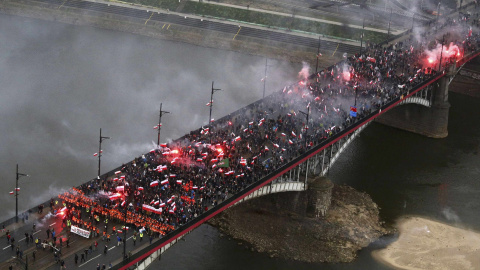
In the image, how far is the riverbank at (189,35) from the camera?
595 feet

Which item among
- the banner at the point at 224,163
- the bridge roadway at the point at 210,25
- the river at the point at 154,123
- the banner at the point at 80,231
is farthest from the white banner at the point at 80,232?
the bridge roadway at the point at 210,25

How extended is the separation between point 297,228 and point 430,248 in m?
15.7

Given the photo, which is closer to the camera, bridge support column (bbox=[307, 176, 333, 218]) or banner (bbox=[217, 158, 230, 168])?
banner (bbox=[217, 158, 230, 168])

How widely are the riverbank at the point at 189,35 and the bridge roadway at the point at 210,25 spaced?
108cm

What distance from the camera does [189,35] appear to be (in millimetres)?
188750

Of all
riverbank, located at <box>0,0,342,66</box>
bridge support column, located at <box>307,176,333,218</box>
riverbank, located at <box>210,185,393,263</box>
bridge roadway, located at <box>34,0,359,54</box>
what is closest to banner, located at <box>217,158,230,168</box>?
riverbank, located at <box>210,185,393,263</box>

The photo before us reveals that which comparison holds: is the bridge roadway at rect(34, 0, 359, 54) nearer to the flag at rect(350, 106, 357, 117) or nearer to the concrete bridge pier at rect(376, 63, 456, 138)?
the concrete bridge pier at rect(376, 63, 456, 138)

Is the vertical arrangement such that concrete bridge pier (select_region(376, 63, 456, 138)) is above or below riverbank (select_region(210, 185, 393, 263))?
above

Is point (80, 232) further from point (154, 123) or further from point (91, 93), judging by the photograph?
point (91, 93)

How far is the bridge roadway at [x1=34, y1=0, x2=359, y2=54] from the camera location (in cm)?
18238

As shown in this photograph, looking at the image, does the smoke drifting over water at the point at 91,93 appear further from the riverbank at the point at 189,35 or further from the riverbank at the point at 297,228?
the riverbank at the point at 297,228

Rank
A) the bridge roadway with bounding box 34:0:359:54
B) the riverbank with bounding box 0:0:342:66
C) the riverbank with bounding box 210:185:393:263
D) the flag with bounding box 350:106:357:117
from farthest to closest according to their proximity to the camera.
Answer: the bridge roadway with bounding box 34:0:359:54 < the riverbank with bounding box 0:0:342:66 < the flag with bounding box 350:106:357:117 < the riverbank with bounding box 210:185:393:263

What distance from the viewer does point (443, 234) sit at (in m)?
115

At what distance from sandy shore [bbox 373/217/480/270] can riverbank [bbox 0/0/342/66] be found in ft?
220
